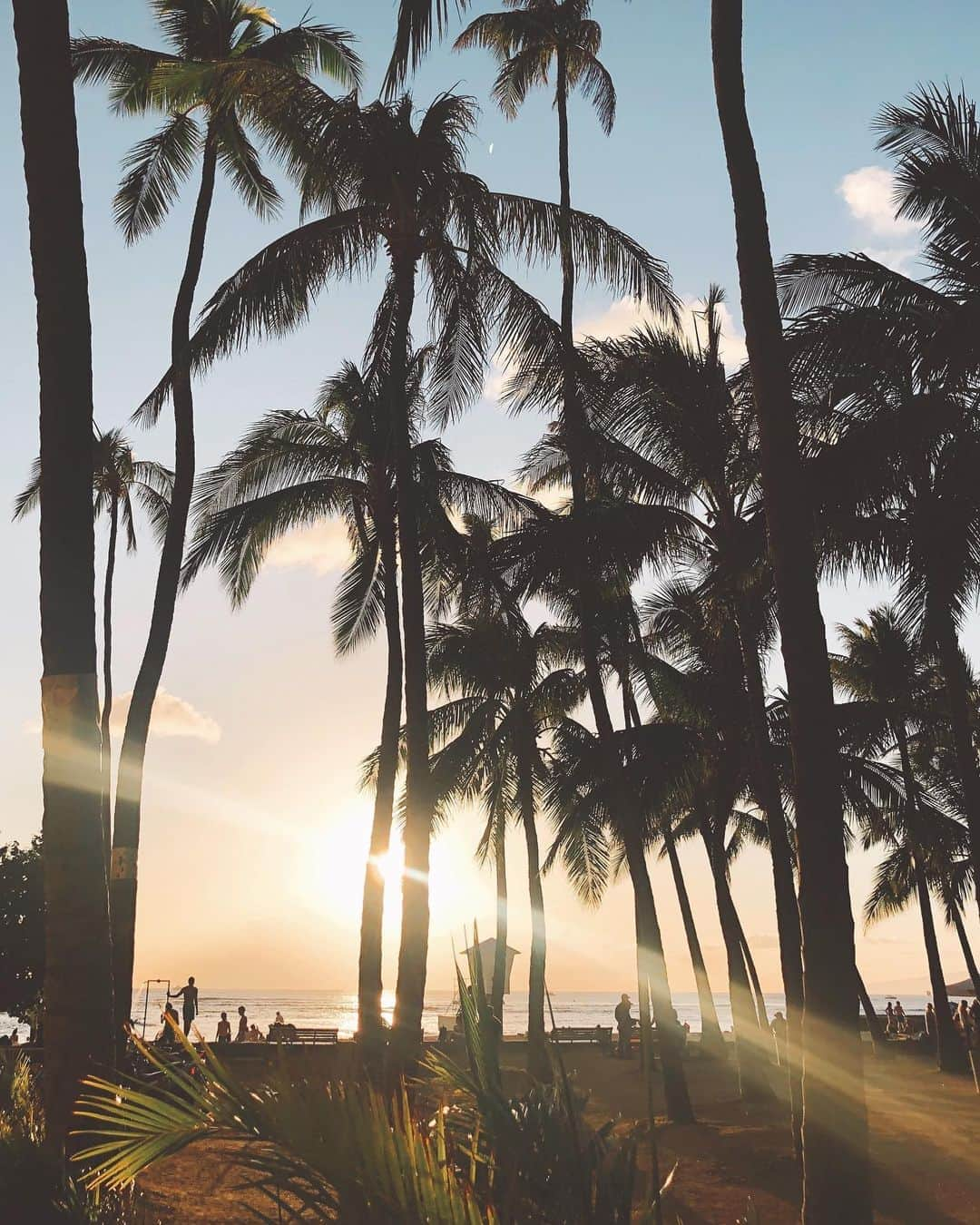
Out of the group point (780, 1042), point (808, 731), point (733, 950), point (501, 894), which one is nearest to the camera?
point (808, 731)

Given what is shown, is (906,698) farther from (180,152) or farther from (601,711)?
(180,152)

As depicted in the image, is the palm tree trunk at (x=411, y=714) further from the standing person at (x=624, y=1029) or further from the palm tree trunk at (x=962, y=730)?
the standing person at (x=624, y=1029)

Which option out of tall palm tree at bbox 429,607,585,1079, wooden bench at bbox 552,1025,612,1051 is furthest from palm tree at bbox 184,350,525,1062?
wooden bench at bbox 552,1025,612,1051

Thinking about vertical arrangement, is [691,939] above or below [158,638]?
below

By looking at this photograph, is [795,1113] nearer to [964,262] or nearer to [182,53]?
[964,262]

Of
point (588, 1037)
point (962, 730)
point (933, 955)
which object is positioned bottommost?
point (588, 1037)

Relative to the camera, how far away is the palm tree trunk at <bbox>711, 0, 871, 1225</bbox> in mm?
6195

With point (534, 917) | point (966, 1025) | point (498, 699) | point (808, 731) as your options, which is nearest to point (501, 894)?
point (534, 917)

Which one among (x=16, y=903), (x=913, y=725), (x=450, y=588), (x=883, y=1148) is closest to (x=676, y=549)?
(x=450, y=588)

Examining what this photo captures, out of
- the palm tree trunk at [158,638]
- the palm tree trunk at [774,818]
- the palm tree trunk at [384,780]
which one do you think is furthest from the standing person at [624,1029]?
the palm tree trunk at [158,638]

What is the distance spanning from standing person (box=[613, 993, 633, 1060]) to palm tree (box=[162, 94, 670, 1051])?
18255 mm

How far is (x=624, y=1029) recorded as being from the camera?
1186 inches

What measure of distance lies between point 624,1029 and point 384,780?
14.9 meters

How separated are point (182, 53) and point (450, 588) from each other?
985 cm
